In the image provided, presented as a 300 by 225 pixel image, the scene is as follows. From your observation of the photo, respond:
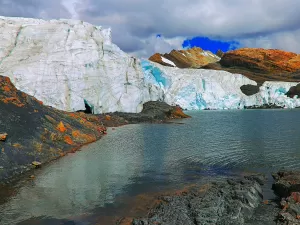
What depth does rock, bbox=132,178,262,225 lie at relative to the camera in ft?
31.3

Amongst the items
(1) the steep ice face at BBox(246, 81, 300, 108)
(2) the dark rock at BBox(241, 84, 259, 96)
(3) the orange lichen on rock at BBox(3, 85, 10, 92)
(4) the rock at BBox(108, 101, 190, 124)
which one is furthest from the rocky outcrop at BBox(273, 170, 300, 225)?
(2) the dark rock at BBox(241, 84, 259, 96)

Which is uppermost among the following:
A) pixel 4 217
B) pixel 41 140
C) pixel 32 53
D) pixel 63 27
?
pixel 63 27

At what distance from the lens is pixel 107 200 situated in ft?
38.8

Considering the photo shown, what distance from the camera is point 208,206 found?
10289 millimetres

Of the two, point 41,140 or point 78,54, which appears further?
point 78,54

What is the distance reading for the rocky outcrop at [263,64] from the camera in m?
132

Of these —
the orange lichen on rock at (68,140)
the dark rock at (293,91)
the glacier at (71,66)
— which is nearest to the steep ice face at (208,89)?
the dark rock at (293,91)

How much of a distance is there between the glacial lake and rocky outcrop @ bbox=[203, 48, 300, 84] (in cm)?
10780

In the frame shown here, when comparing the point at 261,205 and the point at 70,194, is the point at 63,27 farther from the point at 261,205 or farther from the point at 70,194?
the point at 261,205

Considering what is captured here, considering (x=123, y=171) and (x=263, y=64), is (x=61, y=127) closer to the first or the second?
(x=123, y=171)

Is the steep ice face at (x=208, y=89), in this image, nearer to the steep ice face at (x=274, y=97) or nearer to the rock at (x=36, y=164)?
the steep ice face at (x=274, y=97)

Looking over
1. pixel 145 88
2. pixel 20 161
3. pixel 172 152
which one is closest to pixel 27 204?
pixel 20 161

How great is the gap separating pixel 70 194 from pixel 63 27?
41375 millimetres

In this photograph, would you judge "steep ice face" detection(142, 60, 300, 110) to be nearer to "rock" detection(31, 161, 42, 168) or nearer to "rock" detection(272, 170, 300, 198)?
"rock" detection(31, 161, 42, 168)
